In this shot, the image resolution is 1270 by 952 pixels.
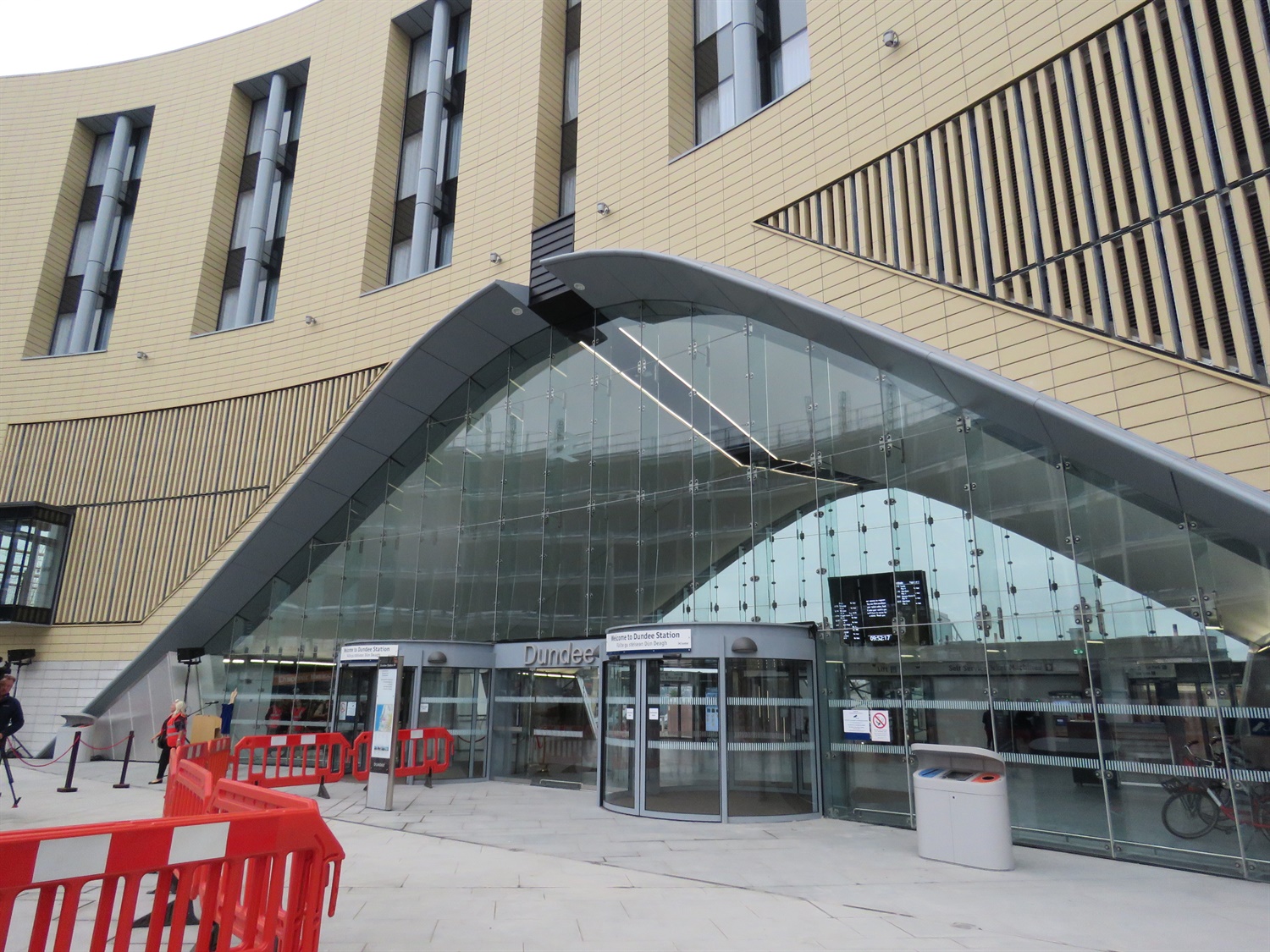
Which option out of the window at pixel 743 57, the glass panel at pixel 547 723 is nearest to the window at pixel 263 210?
the window at pixel 743 57

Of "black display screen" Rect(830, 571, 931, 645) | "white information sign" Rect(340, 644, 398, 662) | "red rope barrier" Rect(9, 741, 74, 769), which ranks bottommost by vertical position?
"red rope barrier" Rect(9, 741, 74, 769)

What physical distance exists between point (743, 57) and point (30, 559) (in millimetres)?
21749

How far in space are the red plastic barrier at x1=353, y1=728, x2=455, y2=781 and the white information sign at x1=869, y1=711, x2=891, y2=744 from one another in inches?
306

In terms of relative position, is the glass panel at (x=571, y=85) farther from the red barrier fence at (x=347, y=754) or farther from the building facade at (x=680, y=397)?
the red barrier fence at (x=347, y=754)

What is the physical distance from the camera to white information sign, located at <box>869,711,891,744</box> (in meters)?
11.3

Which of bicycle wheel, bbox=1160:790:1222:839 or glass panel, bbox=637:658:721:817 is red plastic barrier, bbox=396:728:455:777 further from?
bicycle wheel, bbox=1160:790:1222:839

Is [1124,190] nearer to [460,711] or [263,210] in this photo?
[460,711]

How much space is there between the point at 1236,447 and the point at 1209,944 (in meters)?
4.82

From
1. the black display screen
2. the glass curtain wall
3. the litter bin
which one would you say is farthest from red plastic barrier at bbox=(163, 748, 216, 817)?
the black display screen

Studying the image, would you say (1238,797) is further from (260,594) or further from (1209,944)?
(260,594)

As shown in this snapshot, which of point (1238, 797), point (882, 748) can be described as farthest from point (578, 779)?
point (1238, 797)

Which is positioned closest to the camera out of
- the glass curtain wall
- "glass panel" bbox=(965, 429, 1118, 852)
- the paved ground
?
the paved ground

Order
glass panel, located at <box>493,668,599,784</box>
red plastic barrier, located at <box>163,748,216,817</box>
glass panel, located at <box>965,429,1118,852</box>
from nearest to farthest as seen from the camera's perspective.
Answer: red plastic barrier, located at <box>163,748,216,817</box>
glass panel, located at <box>965,429,1118,852</box>
glass panel, located at <box>493,668,599,784</box>

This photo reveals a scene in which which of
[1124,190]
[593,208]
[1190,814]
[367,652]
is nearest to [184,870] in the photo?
[1190,814]
